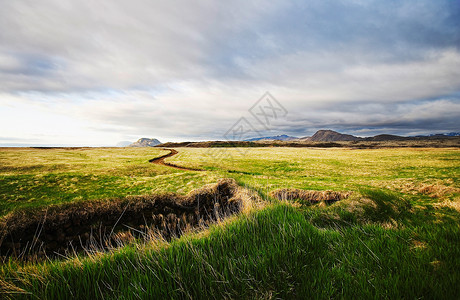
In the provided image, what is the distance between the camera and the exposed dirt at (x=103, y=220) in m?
7.30

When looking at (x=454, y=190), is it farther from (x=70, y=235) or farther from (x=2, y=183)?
(x=2, y=183)

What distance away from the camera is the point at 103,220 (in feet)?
30.0

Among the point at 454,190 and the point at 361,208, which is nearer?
the point at 361,208

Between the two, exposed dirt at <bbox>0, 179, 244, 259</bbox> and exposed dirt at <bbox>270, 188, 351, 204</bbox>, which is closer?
exposed dirt at <bbox>0, 179, 244, 259</bbox>

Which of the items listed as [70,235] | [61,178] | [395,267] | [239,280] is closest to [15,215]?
[70,235]

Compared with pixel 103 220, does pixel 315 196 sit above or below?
above

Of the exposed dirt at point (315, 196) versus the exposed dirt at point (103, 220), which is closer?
the exposed dirt at point (103, 220)

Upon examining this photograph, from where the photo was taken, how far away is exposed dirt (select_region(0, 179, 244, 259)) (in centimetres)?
730

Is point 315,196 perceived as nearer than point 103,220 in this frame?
No

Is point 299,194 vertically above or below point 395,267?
below

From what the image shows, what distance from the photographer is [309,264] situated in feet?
7.89

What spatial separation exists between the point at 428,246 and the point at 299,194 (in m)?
9.66

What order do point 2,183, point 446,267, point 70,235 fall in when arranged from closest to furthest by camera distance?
1. point 446,267
2. point 70,235
3. point 2,183

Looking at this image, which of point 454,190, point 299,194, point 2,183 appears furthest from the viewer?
point 2,183
